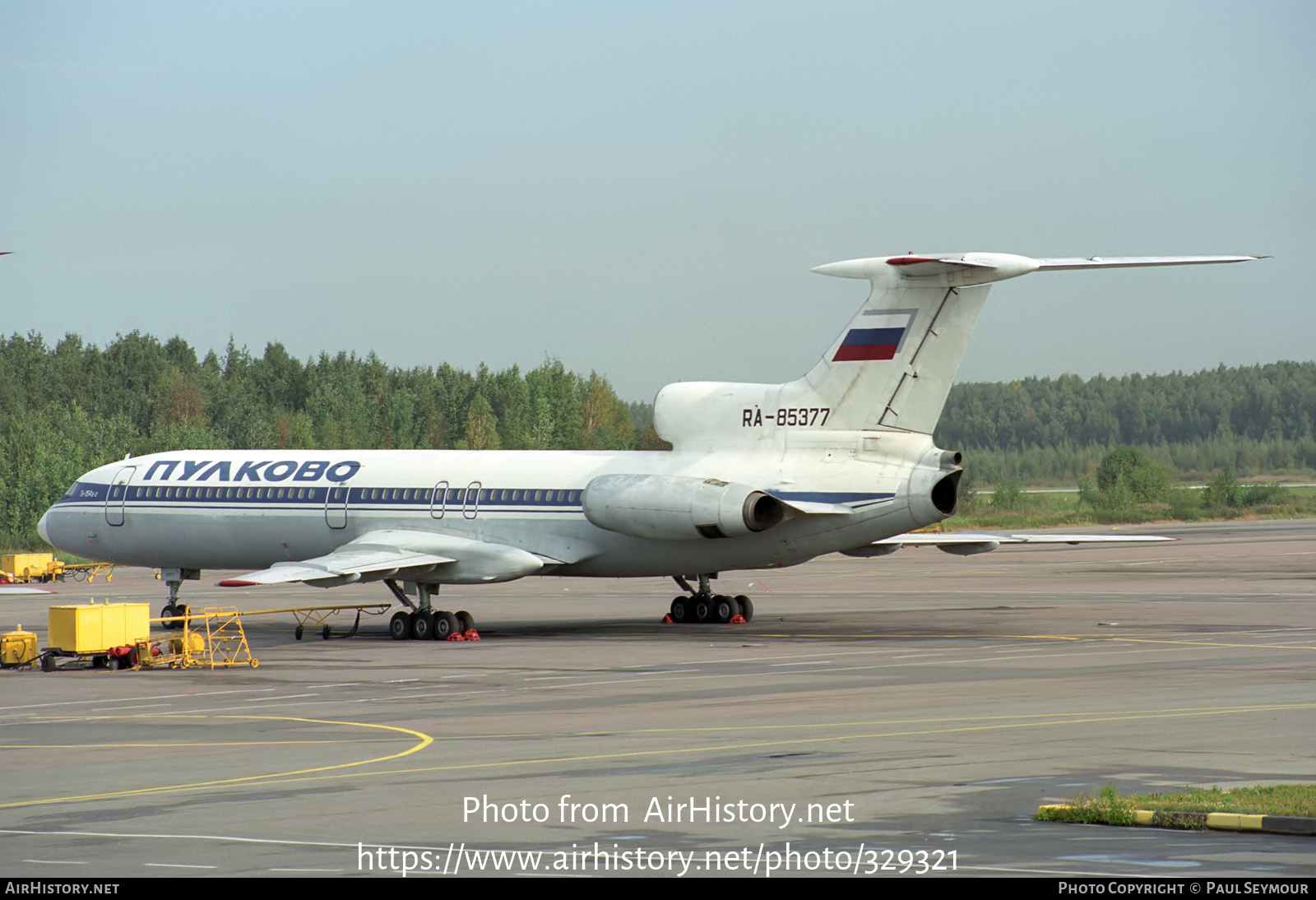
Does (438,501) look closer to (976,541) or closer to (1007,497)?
(976,541)

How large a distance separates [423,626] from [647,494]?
611 cm

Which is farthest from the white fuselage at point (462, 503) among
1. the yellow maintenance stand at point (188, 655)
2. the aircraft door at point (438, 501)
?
the yellow maintenance stand at point (188, 655)

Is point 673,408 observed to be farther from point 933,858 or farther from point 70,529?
point 933,858

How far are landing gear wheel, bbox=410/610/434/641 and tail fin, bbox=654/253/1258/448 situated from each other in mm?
8234

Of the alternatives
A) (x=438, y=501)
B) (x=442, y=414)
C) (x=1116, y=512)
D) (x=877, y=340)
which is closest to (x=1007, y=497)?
(x=1116, y=512)

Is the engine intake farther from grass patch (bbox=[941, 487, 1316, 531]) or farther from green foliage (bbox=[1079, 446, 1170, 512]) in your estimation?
green foliage (bbox=[1079, 446, 1170, 512])

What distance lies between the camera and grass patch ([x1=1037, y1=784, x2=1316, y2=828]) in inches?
502

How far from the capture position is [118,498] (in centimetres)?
4134

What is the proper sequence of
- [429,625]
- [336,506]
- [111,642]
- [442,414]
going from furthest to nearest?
1. [442,414]
2. [336,506]
3. [429,625]
4. [111,642]

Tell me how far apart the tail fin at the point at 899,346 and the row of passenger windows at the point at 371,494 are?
555 centimetres

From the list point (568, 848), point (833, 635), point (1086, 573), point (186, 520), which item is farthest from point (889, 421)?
point (1086, 573)

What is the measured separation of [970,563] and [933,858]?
5468 cm

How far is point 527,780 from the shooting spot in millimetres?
15789

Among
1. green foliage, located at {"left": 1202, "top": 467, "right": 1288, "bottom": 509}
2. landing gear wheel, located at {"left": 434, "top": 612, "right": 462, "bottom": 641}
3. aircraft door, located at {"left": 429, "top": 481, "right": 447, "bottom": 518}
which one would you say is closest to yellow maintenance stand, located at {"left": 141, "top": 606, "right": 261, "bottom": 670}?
Result: landing gear wheel, located at {"left": 434, "top": 612, "right": 462, "bottom": 641}
